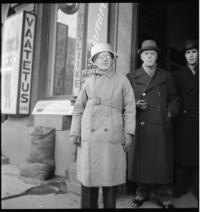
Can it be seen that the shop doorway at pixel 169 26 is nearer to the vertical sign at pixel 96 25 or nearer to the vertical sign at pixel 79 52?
the vertical sign at pixel 96 25

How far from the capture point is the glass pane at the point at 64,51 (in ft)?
17.0

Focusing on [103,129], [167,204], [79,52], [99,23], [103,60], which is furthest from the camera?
[79,52]

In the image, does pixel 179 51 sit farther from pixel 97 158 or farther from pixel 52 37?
pixel 97 158

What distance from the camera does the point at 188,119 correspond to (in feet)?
11.8

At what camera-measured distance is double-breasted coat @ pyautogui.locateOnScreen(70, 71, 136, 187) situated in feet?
8.51

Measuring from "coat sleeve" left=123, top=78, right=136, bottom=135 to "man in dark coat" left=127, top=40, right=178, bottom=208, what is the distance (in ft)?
1.82

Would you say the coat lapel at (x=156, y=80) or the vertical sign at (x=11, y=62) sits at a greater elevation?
the vertical sign at (x=11, y=62)

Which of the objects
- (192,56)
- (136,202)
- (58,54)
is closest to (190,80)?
(192,56)

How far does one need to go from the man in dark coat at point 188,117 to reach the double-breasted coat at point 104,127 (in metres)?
1.15

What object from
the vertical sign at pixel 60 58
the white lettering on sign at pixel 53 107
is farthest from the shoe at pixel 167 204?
the vertical sign at pixel 60 58

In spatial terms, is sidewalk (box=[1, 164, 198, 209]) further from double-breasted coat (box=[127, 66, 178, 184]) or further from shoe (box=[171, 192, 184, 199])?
double-breasted coat (box=[127, 66, 178, 184])

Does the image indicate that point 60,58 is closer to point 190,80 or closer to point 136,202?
point 190,80

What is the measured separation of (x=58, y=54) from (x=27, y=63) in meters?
0.70

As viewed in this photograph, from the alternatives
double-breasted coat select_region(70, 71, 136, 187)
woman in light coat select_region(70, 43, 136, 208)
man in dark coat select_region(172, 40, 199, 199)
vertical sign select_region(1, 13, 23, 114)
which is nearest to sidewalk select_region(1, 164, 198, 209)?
man in dark coat select_region(172, 40, 199, 199)
